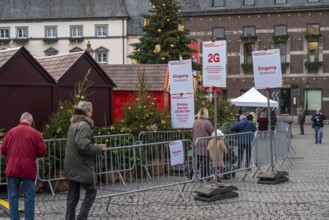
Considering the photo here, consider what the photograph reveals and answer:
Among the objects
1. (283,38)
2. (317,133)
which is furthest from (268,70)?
(283,38)

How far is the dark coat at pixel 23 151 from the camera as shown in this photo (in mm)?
8452

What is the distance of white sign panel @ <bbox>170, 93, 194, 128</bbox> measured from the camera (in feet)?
45.2

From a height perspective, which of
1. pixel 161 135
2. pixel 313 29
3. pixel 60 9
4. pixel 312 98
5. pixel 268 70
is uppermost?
pixel 60 9

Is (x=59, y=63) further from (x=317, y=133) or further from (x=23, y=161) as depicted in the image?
(x=317, y=133)

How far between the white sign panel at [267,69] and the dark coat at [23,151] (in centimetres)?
645

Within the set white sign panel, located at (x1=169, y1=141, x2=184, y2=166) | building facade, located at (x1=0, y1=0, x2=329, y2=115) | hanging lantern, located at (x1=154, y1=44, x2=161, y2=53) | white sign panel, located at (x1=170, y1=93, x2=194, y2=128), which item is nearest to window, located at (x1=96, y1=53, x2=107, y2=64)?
building facade, located at (x1=0, y1=0, x2=329, y2=115)

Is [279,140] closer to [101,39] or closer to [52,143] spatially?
[52,143]

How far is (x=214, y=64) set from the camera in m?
11.5

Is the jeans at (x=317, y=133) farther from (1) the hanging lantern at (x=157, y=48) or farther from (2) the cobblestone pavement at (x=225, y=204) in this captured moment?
(2) the cobblestone pavement at (x=225, y=204)

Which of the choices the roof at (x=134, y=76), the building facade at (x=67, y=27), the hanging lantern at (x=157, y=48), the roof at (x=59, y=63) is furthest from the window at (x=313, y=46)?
the roof at (x=59, y=63)

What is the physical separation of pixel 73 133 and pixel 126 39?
4921 cm

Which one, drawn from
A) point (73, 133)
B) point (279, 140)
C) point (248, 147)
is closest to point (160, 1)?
point (279, 140)

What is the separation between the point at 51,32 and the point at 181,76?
4628 centimetres

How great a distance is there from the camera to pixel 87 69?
1473cm
